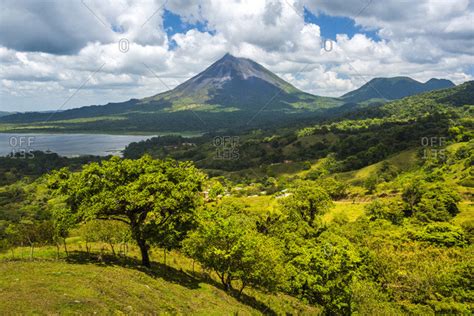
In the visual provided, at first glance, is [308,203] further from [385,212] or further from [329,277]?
[385,212]

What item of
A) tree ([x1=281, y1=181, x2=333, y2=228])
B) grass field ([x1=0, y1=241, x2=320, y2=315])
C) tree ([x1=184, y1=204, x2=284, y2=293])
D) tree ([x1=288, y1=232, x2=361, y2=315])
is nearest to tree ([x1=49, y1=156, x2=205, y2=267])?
tree ([x1=184, y1=204, x2=284, y2=293])

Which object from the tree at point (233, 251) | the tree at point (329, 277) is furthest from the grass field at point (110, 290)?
the tree at point (329, 277)

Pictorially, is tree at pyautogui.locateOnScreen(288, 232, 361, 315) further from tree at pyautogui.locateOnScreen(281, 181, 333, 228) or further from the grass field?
tree at pyautogui.locateOnScreen(281, 181, 333, 228)

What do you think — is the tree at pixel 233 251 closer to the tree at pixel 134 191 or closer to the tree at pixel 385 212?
the tree at pixel 134 191

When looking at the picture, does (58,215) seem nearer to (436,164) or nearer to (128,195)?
(128,195)

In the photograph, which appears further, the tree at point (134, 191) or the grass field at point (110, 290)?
the tree at point (134, 191)

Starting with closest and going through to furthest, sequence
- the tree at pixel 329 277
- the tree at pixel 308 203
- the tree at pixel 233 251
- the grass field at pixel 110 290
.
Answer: the grass field at pixel 110 290, the tree at pixel 233 251, the tree at pixel 329 277, the tree at pixel 308 203

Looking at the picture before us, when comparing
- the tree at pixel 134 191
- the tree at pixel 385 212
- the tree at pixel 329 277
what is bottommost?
the tree at pixel 385 212
